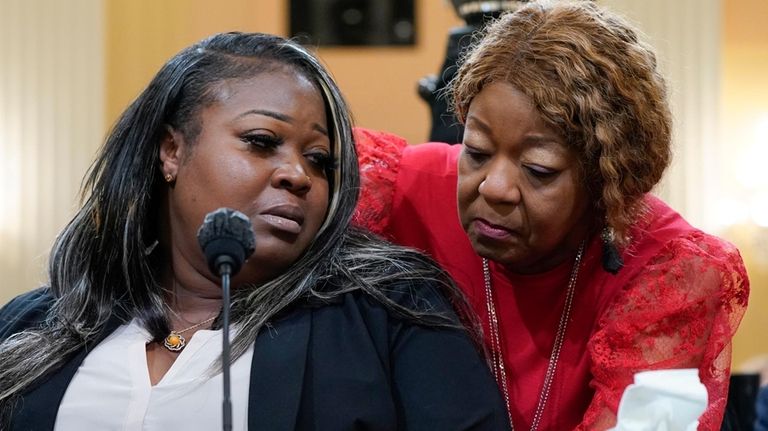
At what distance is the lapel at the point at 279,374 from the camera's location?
72.9 inches

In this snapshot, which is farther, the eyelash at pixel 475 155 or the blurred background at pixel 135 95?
the blurred background at pixel 135 95

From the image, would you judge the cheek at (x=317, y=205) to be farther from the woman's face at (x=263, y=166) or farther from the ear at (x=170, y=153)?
the ear at (x=170, y=153)

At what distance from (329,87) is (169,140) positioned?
0.28 meters

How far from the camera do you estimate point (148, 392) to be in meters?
1.91

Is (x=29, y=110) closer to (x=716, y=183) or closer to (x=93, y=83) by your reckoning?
(x=93, y=83)

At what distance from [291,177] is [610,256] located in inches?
21.9

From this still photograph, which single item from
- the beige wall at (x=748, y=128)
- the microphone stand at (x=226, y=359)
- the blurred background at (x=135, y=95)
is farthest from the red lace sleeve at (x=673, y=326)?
the beige wall at (x=748, y=128)

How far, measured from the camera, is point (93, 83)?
5.41 metres

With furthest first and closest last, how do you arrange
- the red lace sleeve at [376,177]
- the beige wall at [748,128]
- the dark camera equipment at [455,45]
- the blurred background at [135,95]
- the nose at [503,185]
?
1. the beige wall at [748,128]
2. the blurred background at [135,95]
3. the dark camera equipment at [455,45]
4. the red lace sleeve at [376,177]
5. the nose at [503,185]

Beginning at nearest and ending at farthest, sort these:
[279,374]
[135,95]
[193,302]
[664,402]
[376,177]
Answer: [664,402] < [279,374] < [193,302] < [376,177] < [135,95]

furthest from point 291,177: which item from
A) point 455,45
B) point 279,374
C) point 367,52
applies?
point 367,52

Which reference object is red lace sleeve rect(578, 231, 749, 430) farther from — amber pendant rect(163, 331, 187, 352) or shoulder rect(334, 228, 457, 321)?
amber pendant rect(163, 331, 187, 352)

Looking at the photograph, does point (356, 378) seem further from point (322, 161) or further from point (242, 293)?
point (322, 161)

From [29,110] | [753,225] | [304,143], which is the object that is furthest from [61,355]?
[753,225]
